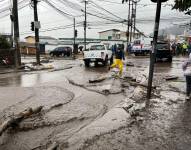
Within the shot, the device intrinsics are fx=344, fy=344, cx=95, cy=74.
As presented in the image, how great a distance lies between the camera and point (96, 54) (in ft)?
90.9

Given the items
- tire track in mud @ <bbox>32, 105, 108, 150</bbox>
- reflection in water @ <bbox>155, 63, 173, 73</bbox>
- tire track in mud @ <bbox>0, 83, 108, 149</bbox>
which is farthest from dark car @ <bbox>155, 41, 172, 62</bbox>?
tire track in mud @ <bbox>0, 83, 108, 149</bbox>

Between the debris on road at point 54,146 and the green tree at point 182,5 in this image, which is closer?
the debris on road at point 54,146

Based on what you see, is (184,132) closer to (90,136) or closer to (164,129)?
(164,129)

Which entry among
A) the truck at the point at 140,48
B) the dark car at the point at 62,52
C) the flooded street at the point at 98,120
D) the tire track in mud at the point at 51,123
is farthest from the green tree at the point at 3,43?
the dark car at the point at 62,52

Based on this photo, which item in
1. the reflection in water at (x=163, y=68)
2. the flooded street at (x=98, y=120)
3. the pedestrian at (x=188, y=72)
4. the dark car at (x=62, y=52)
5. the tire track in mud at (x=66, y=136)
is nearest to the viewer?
the tire track in mud at (x=66, y=136)

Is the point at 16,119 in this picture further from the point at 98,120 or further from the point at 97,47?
the point at 97,47

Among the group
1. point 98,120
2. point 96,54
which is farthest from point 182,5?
point 96,54

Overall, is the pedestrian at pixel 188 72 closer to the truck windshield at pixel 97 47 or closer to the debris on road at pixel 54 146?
the debris on road at pixel 54 146

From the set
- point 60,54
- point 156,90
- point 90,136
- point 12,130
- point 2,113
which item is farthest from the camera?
point 60,54

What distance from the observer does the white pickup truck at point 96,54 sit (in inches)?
1089

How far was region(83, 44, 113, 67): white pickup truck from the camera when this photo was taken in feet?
90.8

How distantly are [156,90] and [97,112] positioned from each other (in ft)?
14.1

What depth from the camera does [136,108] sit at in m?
9.60

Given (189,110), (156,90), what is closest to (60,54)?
(156,90)
